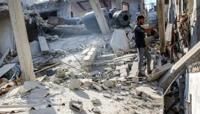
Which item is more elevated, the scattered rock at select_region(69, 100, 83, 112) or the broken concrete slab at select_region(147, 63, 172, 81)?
the scattered rock at select_region(69, 100, 83, 112)

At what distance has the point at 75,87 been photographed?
24.7ft

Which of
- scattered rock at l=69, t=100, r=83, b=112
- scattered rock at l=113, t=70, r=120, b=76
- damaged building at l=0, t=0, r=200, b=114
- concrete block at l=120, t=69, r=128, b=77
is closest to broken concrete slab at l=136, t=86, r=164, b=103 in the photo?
damaged building at l=0, t=0, r=200, b=114

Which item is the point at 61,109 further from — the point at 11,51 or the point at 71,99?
the point at 11,51

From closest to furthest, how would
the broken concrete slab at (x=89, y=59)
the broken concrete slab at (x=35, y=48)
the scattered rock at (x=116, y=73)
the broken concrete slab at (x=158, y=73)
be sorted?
1. the broken concrete slab at (x=158, y=73)
2. the scattered rock at (x=116, y=73)
3. the broken concrete slab at (x=89, y=59)
4. the broken concrete slab at (x=35, y=48)

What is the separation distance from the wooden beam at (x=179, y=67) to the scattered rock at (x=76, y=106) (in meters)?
2.28

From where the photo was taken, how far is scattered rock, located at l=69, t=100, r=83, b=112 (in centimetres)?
624

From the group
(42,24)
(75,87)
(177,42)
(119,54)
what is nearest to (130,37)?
(119,54)

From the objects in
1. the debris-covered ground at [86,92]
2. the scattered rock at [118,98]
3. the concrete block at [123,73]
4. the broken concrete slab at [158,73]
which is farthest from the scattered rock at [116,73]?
the scattered rock at [118,98]

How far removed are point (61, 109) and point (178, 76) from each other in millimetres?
2776

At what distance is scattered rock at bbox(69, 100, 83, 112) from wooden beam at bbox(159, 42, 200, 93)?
2.28 metres

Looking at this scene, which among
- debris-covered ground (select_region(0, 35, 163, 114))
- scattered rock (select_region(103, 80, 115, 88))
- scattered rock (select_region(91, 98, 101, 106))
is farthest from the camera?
scattered rock (select_region(103, 80, 115, 88))

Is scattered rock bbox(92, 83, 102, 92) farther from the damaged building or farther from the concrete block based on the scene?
the concrete block

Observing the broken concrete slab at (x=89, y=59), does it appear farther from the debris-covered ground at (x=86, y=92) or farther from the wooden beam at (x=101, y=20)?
the wooden beam at (x=101, y=20)

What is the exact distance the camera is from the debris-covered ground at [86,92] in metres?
6.48
